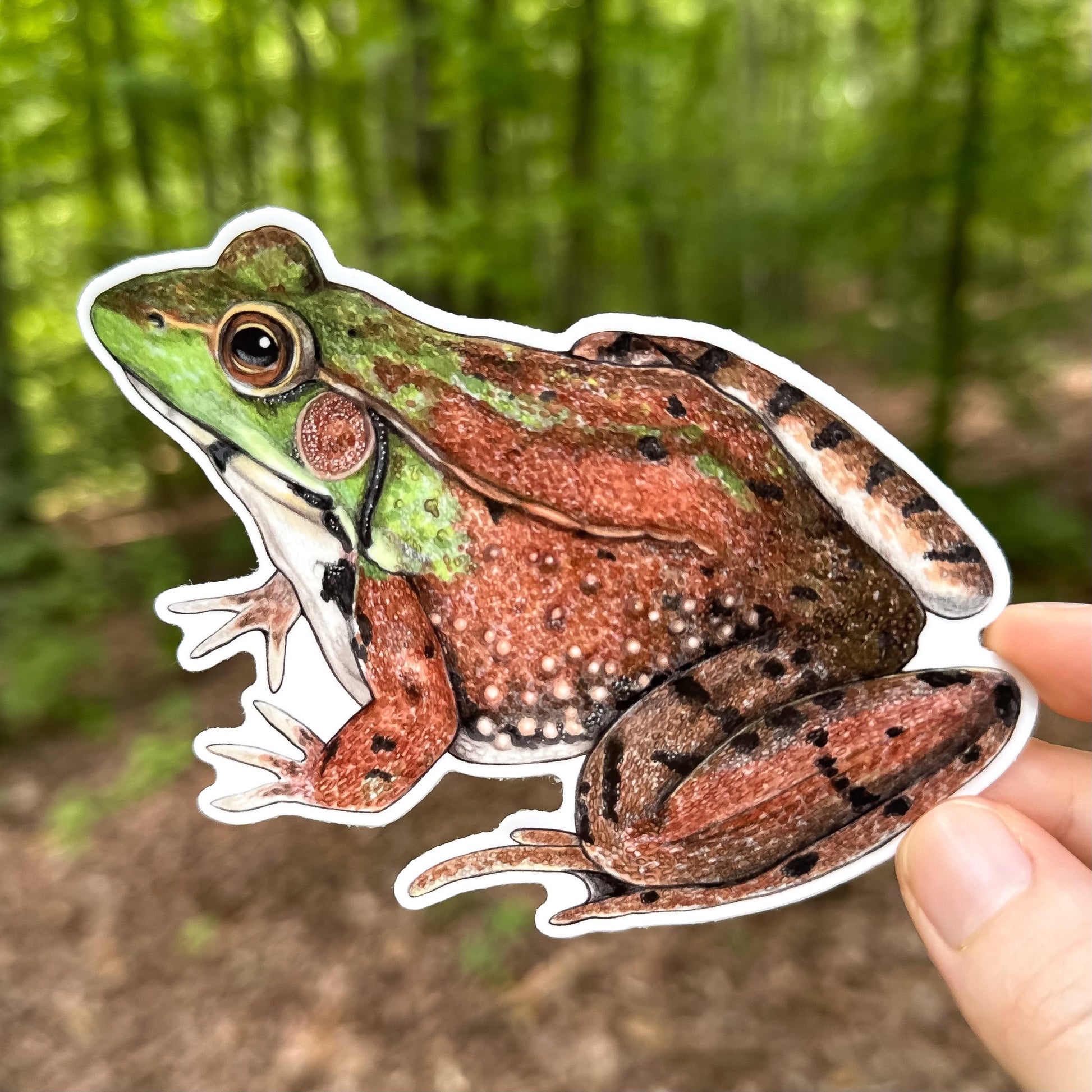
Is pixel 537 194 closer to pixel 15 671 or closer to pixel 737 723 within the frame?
pixel 737 723

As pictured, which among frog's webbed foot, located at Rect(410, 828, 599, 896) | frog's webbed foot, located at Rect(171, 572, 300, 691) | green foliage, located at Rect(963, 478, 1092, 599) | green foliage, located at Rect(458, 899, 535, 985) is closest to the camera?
frog's webbed foot, located at Rect(410, 828, 599, 896)

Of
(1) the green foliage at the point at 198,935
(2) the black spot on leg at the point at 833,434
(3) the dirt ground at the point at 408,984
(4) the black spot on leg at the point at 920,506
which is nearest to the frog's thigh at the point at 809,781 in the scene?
(4) the black spot on leg at the point at 920,506

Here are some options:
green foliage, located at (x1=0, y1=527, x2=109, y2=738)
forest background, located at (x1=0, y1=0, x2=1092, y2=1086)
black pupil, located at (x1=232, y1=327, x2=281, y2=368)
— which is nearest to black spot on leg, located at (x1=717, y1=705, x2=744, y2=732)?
black pupil, located at (x1=232, y1=327, x2=281, y2=368)

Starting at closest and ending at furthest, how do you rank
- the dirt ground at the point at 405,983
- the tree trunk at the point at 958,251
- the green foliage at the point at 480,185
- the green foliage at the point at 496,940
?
the dirt ground at the point at 405,983 < the green foliage at the point at 496,940 < the tree trunk at the point at 958,251 < the green foliage at the point at 480,185

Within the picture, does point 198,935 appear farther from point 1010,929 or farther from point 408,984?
point 1010,929

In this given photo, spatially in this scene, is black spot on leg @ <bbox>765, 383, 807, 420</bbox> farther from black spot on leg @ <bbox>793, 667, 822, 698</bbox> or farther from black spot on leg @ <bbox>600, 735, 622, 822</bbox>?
black spot on leg @ <bbox>600, 735, 622, 822</bbox>

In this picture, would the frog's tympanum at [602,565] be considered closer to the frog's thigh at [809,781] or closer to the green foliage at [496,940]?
the frog's thigh at [809,781]

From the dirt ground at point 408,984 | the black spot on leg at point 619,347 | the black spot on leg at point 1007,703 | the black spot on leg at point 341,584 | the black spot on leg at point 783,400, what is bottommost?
the dirt ground at point 408,984
